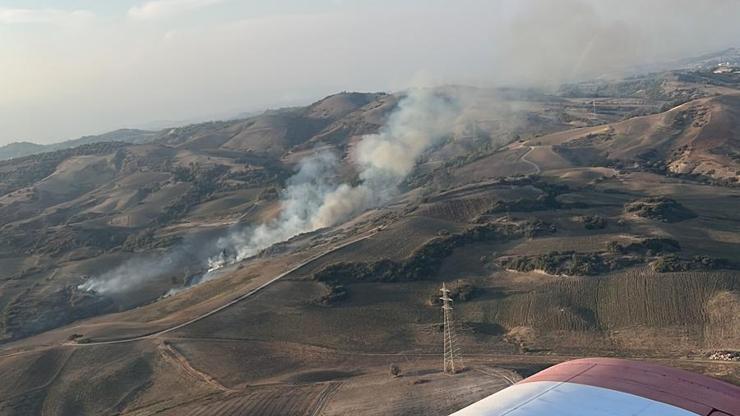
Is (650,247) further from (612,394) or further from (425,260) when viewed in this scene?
(612,394)

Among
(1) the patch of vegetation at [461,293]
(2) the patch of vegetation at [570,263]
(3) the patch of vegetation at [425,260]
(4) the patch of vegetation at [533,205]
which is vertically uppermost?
(4) the patch of vegetation at [533,205]

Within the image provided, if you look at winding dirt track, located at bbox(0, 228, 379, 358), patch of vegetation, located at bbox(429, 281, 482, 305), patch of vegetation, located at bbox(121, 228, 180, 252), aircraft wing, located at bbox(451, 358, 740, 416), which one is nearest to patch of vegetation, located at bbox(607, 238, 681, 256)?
patch of vegetation, located at bbox(429, 281, 482, 305)

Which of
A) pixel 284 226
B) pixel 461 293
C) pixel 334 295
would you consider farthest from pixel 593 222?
pixel 284 226

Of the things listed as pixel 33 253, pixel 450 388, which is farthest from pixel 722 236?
pixel 33 253

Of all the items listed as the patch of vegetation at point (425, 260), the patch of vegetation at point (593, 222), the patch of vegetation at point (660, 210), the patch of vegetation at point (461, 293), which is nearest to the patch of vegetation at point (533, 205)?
the patch of vegetation at point (425, 260)

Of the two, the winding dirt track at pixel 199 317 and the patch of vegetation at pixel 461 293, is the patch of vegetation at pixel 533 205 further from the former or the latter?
the winding dirt track at pixel 199 317

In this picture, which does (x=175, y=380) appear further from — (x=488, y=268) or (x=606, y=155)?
(x=606, y=155)
